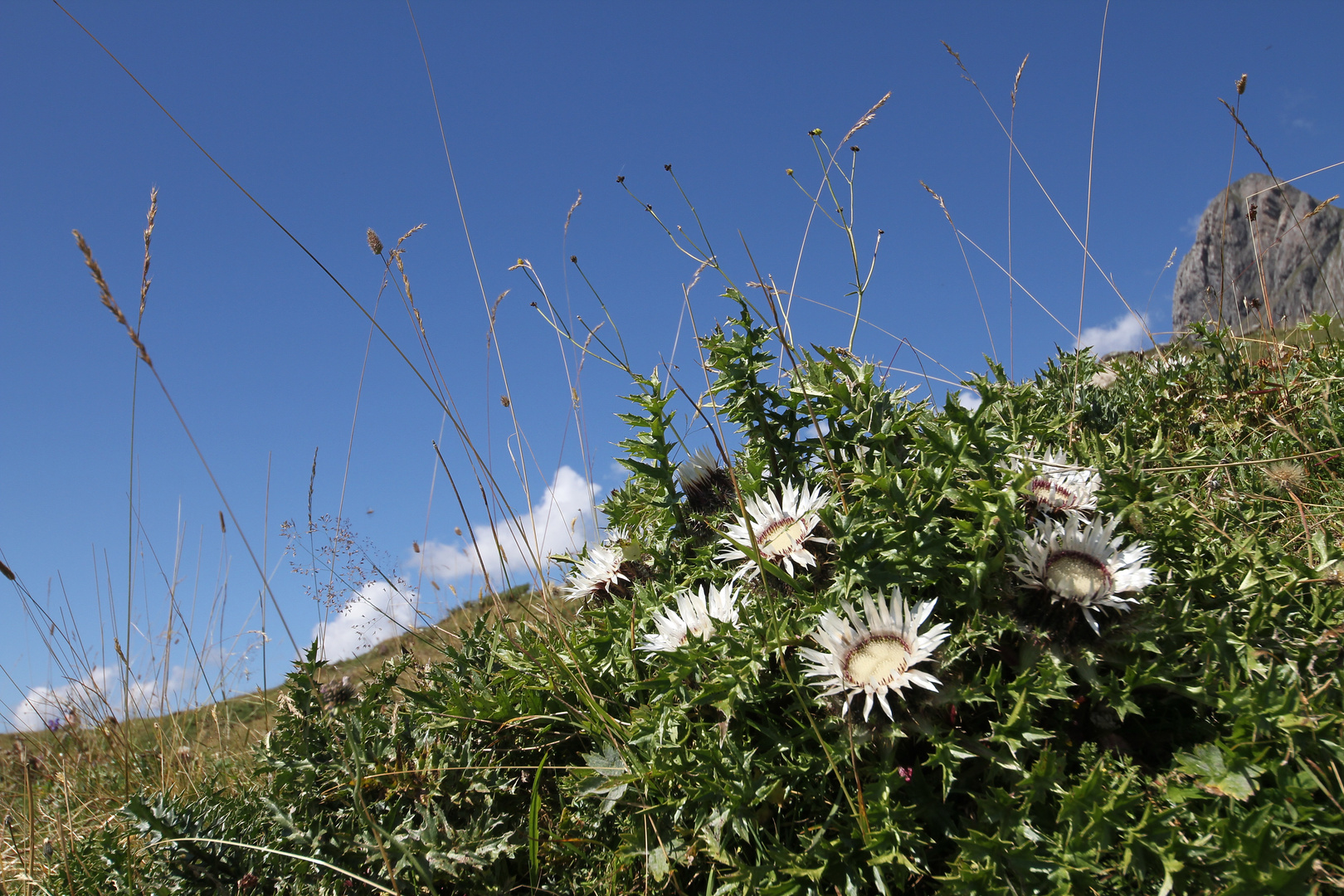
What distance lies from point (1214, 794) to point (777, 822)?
942 mm

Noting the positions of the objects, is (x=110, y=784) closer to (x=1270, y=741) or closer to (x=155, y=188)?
(x=155, y=188)

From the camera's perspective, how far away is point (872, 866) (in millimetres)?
1575

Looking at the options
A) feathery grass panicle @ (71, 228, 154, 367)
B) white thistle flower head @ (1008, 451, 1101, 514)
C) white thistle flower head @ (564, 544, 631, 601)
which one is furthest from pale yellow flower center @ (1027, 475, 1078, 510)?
feathery grass panicle @ (71, 228, 154, 367)

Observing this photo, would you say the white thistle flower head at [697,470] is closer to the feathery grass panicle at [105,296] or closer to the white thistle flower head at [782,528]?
the white thistle flower head at [782,528]

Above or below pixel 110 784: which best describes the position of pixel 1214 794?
above

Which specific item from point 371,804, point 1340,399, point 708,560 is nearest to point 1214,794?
point 708,560

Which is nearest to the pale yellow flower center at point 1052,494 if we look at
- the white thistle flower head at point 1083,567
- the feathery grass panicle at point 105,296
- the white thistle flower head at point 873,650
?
the white thistle flower head at point 1083,567

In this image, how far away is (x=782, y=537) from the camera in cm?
205

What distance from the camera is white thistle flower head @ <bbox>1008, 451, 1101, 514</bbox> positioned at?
207 cm

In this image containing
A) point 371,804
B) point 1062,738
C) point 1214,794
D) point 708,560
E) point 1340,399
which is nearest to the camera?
point 1214,794

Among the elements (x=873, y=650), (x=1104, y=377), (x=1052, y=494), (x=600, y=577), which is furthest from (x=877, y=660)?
(x=1104, y=377)

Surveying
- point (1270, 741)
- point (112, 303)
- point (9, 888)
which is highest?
point (112, 303)

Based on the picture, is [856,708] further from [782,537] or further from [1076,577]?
[1076,577]

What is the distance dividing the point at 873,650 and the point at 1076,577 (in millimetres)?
541
